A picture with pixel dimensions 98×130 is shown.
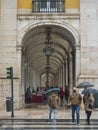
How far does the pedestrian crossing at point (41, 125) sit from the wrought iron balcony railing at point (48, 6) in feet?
37.8

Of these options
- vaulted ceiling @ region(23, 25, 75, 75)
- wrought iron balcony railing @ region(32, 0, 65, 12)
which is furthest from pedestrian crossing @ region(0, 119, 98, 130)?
wrought iron balcony railing @ region(32, 0, 65, 12)

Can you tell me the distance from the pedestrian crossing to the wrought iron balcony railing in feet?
37.8

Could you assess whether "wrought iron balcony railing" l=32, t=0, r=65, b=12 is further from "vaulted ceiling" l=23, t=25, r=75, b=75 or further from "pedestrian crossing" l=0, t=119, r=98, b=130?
"pedestrian crossing" l=0, t=119, r=98, b=130

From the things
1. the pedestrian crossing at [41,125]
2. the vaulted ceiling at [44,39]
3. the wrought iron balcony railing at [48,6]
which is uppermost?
the wrought iron balcony railing at [48,6]

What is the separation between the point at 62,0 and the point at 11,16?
3.80 metres

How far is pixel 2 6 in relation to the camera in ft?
122

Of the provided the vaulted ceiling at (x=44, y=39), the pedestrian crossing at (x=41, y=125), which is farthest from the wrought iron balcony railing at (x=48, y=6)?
the pedestrian crossing at (x=41, y=125)

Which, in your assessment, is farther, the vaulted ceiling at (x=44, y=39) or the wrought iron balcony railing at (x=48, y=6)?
the vaulted ceiling at (x=44, y=39)

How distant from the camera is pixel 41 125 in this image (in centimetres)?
2511

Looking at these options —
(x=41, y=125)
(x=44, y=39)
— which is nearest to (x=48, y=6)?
(x=44, y=39)

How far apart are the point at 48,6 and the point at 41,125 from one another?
48.4 feet

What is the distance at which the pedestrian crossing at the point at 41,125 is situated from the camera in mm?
23425

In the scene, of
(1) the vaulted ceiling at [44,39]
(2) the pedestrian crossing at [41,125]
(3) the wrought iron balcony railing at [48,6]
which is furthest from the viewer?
(1) the vaulted ceiling at [44,39]

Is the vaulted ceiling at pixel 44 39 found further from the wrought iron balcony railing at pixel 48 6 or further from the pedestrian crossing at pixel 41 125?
the pedestrian crossing at pixel 41 125
